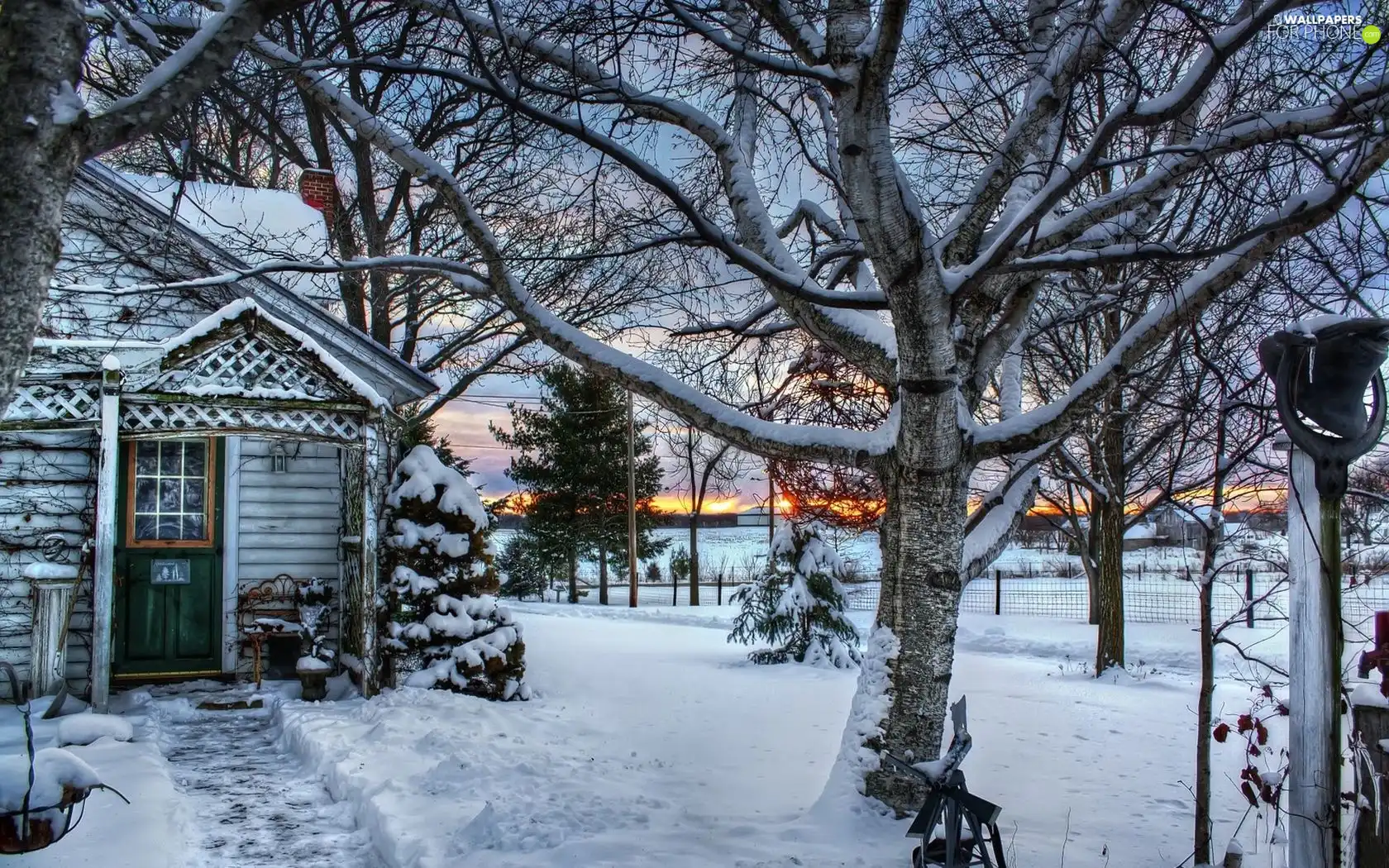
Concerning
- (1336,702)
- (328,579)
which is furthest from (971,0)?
(328,579)

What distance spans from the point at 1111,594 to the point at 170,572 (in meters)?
11.8

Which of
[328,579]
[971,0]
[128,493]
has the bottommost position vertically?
[328,579]

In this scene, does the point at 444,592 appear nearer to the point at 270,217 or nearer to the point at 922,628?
the point at 922,628

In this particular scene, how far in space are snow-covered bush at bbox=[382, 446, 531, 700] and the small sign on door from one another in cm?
249

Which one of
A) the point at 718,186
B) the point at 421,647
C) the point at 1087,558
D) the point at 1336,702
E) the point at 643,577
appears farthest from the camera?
the point at 643,577

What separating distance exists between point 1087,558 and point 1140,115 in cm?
1113

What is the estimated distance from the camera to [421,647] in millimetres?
10164

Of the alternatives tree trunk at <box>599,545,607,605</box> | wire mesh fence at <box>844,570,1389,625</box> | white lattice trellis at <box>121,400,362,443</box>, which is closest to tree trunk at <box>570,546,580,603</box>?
tree trunk at <box>599,545,607,605</box>

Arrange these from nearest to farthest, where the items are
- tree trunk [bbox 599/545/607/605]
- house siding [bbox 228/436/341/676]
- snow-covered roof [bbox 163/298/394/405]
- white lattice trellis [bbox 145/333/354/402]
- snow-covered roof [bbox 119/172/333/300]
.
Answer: snow-covered roof [bbox 163/298/394/405]
white lattice trellis [bbox 145/333/354/402]
house siding [bbox 228/436/341/676]
snow-covered roof [bbox 119/172/333/300]
tree trunk [bbox 599/545/607/605]

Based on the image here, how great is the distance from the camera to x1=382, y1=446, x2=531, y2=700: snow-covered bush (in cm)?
1011

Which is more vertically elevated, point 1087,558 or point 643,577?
point 1087,558

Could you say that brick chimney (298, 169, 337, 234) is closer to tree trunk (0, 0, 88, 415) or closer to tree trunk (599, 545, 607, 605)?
tree trunk (0, 0, 88, 415)

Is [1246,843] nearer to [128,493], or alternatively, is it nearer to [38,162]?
[38,162]

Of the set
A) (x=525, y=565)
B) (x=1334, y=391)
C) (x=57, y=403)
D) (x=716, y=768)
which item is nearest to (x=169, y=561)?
(x=57, y=403)
